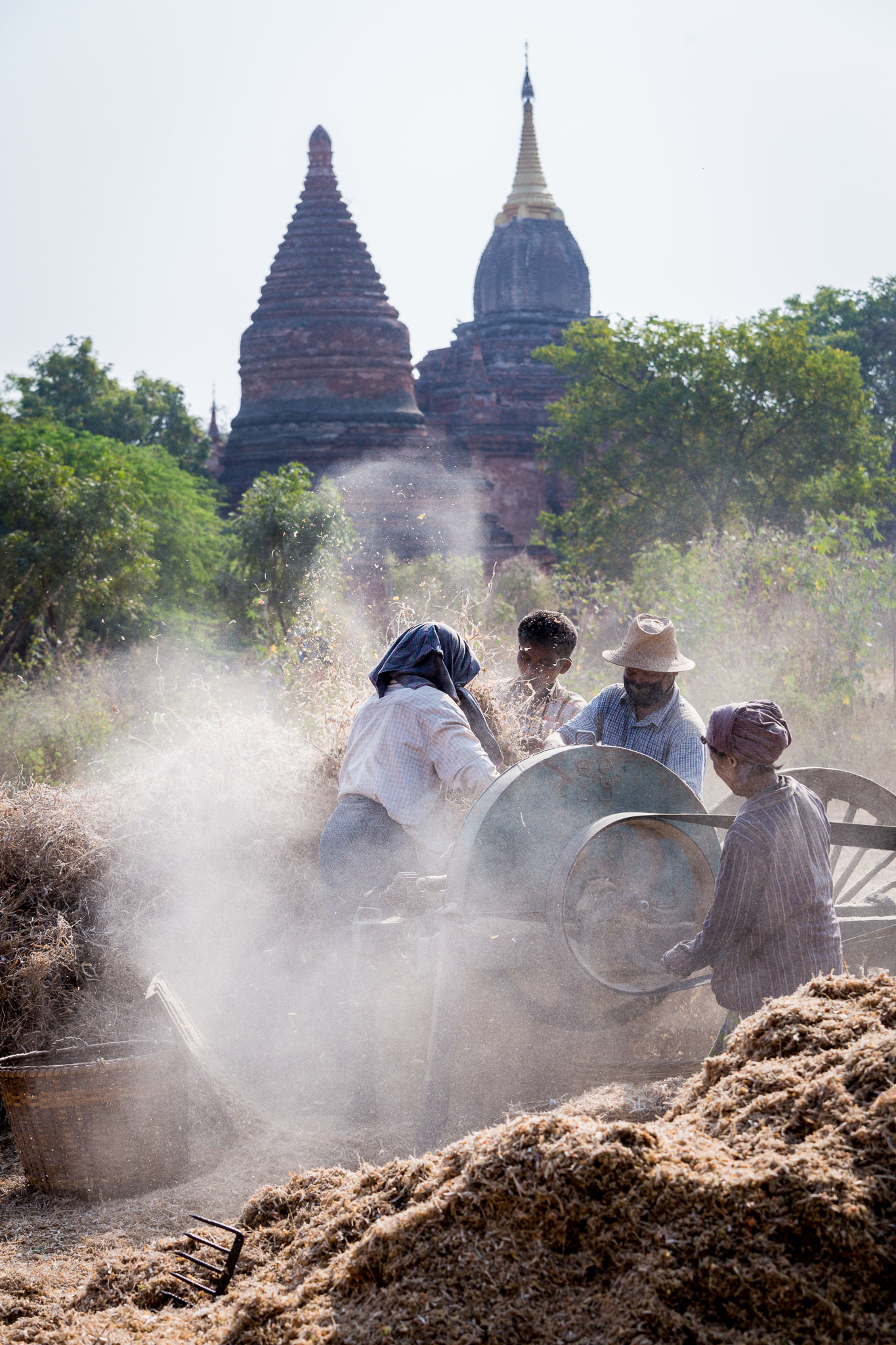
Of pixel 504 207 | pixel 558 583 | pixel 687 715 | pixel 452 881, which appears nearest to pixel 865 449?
pixel 558 583

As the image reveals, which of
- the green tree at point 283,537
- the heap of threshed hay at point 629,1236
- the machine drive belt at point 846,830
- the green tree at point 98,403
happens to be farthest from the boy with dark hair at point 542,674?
the green tree at point 98,403

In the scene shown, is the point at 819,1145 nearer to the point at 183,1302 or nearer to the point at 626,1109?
the point at 626,1109

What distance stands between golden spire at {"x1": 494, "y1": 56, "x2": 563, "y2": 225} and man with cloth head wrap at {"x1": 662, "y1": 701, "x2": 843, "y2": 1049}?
32372 mm

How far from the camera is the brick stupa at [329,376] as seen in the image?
24969 millimetres

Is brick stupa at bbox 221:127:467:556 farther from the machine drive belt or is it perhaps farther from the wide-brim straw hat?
the machine drive belt

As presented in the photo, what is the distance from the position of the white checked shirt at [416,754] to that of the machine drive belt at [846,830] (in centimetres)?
70

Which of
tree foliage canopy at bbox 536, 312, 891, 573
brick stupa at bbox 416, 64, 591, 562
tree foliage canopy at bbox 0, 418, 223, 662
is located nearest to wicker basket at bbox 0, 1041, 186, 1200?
tree foliage canopy at bbox 0, 418, 223, 662

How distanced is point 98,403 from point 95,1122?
28755 millimetres

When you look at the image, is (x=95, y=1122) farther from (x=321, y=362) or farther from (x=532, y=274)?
(x=532, y=274)

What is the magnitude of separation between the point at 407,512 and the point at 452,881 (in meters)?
20.0

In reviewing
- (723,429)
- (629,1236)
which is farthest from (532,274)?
(629,1236)

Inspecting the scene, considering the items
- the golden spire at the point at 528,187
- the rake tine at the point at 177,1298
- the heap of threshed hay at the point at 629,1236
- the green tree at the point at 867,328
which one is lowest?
the rake tine at the point at 177,1298

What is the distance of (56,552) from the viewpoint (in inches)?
524

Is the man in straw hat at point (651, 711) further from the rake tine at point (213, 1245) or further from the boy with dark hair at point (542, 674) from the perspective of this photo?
the rake tine at point (213, 1245)
